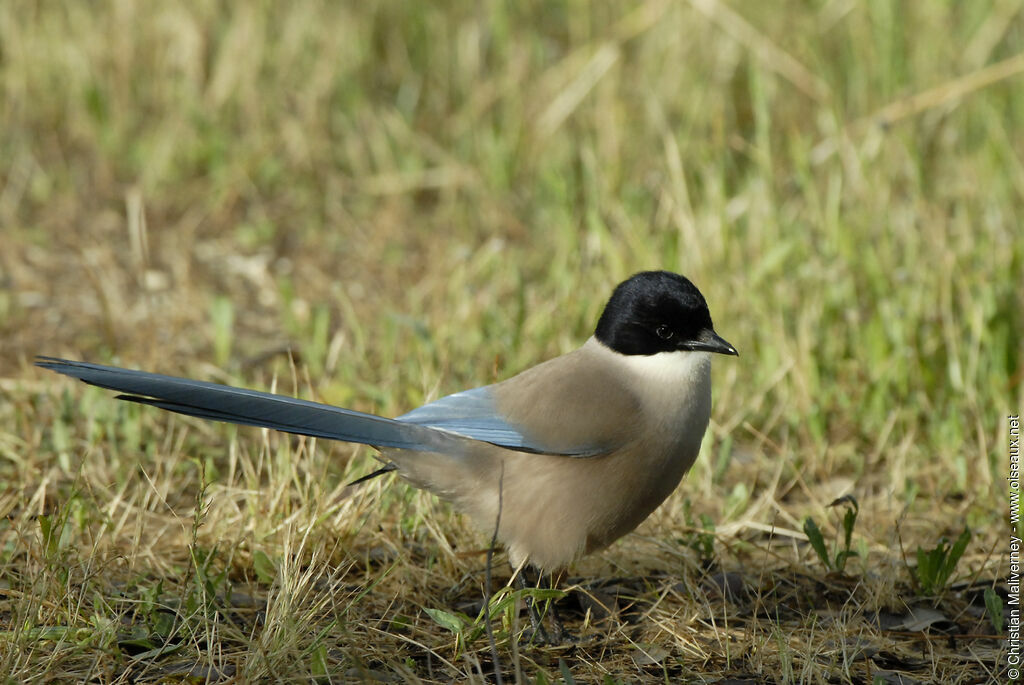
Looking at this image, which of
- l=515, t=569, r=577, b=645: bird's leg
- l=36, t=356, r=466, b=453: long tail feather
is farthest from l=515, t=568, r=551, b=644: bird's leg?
l=36, t=356, r=466, b=453: long tail feather

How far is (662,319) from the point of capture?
351 cm

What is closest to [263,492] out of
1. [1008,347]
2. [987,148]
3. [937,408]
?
[937,408]

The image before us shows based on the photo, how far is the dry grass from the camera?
323 cm

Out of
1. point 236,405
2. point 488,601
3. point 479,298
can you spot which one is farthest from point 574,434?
point 479,298

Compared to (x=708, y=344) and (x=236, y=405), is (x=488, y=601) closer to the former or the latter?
(x=236, y=405)

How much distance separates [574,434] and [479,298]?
2270 mm

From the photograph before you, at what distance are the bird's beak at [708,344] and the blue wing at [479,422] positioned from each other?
41 centimetres

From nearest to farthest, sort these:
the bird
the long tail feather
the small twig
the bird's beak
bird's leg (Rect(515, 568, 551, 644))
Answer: the small twig, the long tail feather, bird's leg (Rect(515, 568, 551, 644)), the bird, the bird's beak

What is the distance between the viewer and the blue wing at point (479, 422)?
3371 millimetres

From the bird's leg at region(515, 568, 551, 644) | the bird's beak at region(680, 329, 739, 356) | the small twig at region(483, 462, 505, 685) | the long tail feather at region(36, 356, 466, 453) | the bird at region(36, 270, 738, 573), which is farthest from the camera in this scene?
the bird's beak at region(680, 329, 739, 356)

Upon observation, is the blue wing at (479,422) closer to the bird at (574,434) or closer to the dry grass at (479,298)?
the bird at (574,434)

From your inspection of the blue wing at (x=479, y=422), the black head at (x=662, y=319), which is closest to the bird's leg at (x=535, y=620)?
the blue wing at (x=479, y=422)

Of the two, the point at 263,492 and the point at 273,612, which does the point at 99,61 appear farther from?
the point at 273,612

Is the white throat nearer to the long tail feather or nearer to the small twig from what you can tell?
the small twig
